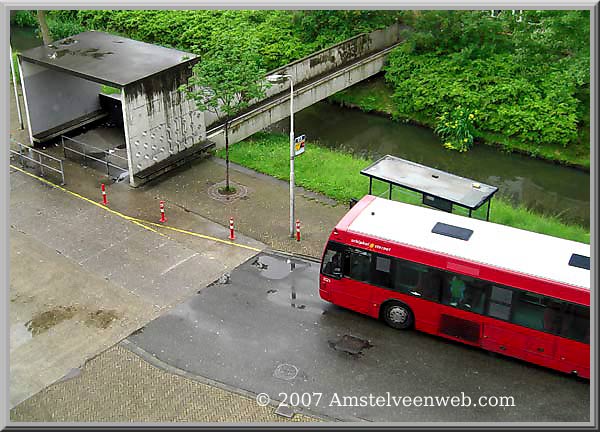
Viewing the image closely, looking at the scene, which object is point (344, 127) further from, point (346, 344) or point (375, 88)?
point (346, 344)

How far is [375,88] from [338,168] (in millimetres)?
10602

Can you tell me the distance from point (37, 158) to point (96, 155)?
2108 mm

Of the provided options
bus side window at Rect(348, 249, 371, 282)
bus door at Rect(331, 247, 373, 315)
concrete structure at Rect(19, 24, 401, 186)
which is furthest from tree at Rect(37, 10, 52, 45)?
bus side window at Rect(348, 249, 371, 282)

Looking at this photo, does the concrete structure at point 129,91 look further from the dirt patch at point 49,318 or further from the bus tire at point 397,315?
the bus tire at point 397,315

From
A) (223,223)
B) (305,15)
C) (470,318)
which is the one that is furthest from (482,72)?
(470,318)

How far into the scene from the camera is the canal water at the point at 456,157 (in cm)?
2777

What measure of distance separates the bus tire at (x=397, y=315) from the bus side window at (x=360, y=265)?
861mm

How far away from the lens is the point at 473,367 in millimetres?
16594

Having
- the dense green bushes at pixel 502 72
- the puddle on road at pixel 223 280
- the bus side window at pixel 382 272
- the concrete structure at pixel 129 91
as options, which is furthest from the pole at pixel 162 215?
the dense green bushes at pixel 502 72

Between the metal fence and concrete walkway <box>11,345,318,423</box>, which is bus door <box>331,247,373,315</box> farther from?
the metal fence

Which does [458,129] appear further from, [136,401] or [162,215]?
[136,401]

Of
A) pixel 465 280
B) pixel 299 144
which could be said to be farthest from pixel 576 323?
pixel 299 144

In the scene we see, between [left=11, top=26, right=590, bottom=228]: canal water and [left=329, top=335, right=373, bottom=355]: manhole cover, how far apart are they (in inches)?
476

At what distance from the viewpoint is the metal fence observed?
85.9ft
